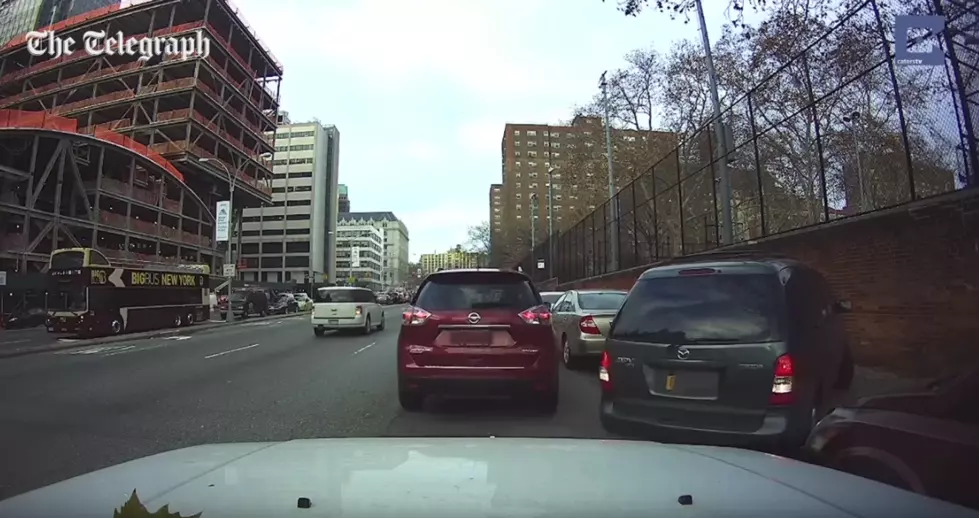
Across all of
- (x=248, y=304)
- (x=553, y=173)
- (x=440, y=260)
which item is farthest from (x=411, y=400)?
(x=440, y=260)

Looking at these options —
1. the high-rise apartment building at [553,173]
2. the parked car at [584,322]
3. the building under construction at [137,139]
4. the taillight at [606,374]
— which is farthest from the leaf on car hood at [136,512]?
the building under construction at [137,139]

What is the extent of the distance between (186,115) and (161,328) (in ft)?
124

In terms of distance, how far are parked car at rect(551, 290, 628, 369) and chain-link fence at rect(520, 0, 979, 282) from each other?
429 cm

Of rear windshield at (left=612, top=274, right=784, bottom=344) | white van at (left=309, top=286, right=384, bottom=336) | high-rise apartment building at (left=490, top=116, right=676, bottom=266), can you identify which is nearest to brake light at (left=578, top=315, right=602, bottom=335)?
rear windshield at (left=612, top=274, right=784, bottom=344)

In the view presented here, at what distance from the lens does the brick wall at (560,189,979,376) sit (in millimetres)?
7777

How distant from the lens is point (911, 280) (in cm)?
862

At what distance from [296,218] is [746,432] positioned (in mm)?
105428

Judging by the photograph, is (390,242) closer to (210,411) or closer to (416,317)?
(210,411)

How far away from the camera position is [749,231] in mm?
18109

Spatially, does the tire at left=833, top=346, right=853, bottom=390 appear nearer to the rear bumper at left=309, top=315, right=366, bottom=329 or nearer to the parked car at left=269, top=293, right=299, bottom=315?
the rear bumper at left=309, top=315, right=366, bottom=329

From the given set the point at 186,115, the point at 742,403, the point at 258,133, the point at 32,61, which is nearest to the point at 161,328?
the point at 742,403

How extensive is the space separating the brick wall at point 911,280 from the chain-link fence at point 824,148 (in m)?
0.54

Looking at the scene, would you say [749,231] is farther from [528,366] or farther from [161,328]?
[161,328]

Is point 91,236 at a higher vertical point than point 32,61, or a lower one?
lower
